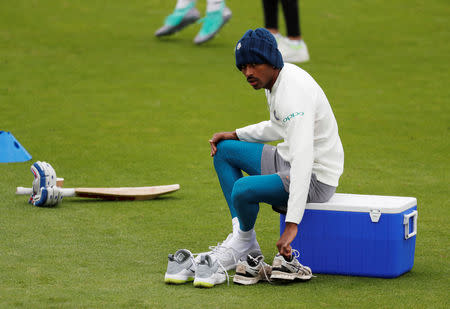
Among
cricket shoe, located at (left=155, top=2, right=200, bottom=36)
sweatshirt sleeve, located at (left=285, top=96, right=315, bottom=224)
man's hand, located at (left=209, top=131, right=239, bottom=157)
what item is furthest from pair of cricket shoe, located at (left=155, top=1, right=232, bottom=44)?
sweatshirt sleeve, located at (left=285, top=96, right=315, bottom=224)

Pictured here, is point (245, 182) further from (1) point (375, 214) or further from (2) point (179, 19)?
(2) point (179, 19)

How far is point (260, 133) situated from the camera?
3.61 m

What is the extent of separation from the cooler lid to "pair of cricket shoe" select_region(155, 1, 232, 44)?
232 inches

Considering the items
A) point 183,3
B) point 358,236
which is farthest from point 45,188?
point 183,3

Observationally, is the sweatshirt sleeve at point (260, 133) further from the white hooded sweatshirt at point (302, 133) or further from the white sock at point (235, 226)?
the white sock at point (235, 226)

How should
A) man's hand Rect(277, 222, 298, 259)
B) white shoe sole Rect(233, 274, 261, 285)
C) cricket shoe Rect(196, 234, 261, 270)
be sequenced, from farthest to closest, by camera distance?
cricket shoe Rect(196, 234, 261, 270) < white shoe sole Rect(233, 274, 261, 285) < man's hand Rect(277, 222, 298, 259)

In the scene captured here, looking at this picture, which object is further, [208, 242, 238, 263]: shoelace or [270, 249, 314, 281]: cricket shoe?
[208, 242, 238, 263]: shoelace

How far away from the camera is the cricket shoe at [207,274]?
3.20 meters

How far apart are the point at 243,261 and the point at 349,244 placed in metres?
0.42

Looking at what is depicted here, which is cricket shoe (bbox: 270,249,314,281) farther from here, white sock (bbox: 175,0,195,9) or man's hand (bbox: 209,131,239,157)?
white sock (bbox: 175,0,195,9)

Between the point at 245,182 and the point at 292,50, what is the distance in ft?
17.4

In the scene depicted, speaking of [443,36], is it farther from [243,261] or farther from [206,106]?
[243,261]

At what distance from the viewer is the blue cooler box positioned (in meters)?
3.29

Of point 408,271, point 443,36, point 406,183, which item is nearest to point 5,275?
point 408,271
